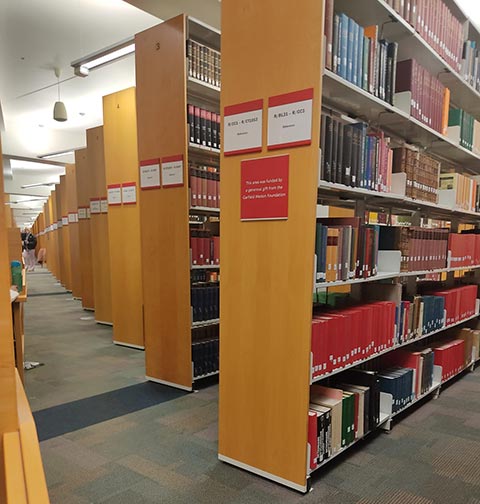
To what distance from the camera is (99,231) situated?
5.38m

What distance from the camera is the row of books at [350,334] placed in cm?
188

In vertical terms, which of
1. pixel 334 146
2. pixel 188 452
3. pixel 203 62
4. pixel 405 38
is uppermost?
pixel 203 62

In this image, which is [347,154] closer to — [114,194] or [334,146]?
[334,146]

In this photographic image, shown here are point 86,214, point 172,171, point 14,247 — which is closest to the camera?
point 172,171

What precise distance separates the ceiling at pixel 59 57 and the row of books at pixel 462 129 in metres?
2.56

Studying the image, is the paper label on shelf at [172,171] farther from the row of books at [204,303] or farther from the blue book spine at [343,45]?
the blue book spine at [343,45]

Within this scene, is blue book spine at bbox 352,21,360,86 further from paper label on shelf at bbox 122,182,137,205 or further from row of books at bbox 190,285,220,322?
paper label on shelf at bbox 122,182,137,205

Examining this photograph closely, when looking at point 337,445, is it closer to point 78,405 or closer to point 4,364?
point 4,364

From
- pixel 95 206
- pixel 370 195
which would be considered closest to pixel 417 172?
pixel 370 195

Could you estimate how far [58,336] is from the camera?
5.05 meters

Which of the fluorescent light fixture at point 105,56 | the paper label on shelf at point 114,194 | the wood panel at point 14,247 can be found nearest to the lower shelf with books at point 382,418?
the wood panel at point 14,247

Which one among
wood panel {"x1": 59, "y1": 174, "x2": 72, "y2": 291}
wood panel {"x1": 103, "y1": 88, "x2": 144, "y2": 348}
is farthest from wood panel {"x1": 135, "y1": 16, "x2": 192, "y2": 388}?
wood panel {"x1": 59, "y1": 174, "x2": 72, "y2": 291}

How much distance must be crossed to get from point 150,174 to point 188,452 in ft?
6.91

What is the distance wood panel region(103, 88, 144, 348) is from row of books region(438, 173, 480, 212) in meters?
3.06
